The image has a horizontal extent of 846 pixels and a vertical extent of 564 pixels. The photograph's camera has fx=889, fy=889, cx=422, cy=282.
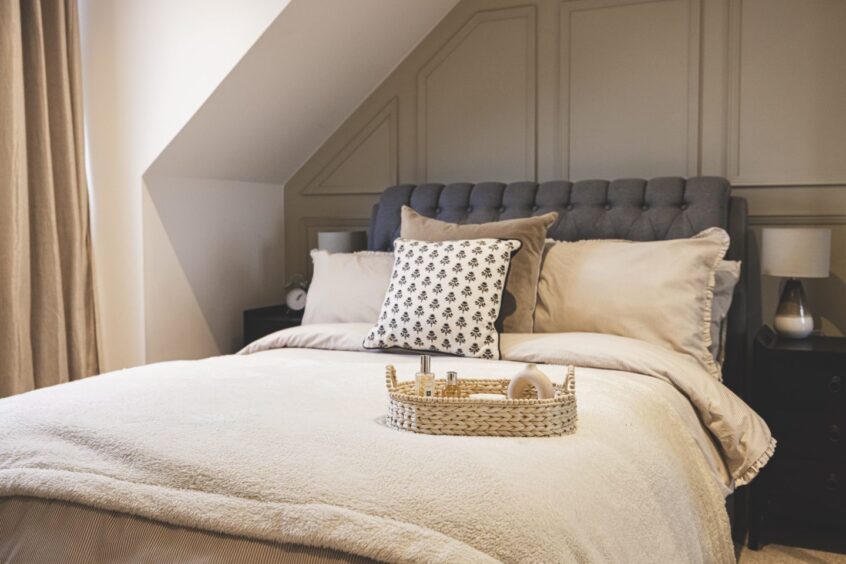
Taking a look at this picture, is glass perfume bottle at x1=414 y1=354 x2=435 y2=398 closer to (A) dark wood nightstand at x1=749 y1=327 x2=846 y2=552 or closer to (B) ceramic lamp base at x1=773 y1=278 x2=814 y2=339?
(A) dark wood nightstand at x1=749 y1=327 x2=846 y2=552

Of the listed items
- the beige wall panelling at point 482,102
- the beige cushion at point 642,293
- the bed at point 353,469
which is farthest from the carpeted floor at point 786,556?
the beige wall panelling at point 482,102

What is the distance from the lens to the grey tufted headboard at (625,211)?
123 inches

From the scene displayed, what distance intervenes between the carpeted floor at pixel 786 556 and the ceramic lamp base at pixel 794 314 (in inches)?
27.8

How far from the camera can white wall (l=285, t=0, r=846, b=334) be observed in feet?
10.7

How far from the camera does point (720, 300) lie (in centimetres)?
289

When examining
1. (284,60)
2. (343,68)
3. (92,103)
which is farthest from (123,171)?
(343,68)

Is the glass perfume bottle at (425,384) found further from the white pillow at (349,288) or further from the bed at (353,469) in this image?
the white pillow at (349,288)

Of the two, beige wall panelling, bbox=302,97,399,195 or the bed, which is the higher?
beige wall panelling, bbox=302,97,399,195

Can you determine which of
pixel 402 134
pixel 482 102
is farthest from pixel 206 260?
pixel 482 102

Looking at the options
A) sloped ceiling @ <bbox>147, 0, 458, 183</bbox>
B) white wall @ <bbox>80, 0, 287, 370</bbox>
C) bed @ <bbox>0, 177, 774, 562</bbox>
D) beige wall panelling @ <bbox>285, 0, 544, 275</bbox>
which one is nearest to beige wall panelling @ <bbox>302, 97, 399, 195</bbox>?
beige wall panelling @ <bbox>285, 0, 544, 275</bbox>

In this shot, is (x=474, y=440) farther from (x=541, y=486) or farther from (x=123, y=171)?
(x=123, y=171)

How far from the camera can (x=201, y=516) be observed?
1.41m

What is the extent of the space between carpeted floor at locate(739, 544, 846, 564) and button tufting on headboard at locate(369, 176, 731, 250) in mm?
1087

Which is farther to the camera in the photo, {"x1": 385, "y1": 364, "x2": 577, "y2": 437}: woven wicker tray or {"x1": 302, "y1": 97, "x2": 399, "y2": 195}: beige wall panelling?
{"x1": 302, "y1": 97, "x2": 399, "y2": 195}: beige wall panelling
